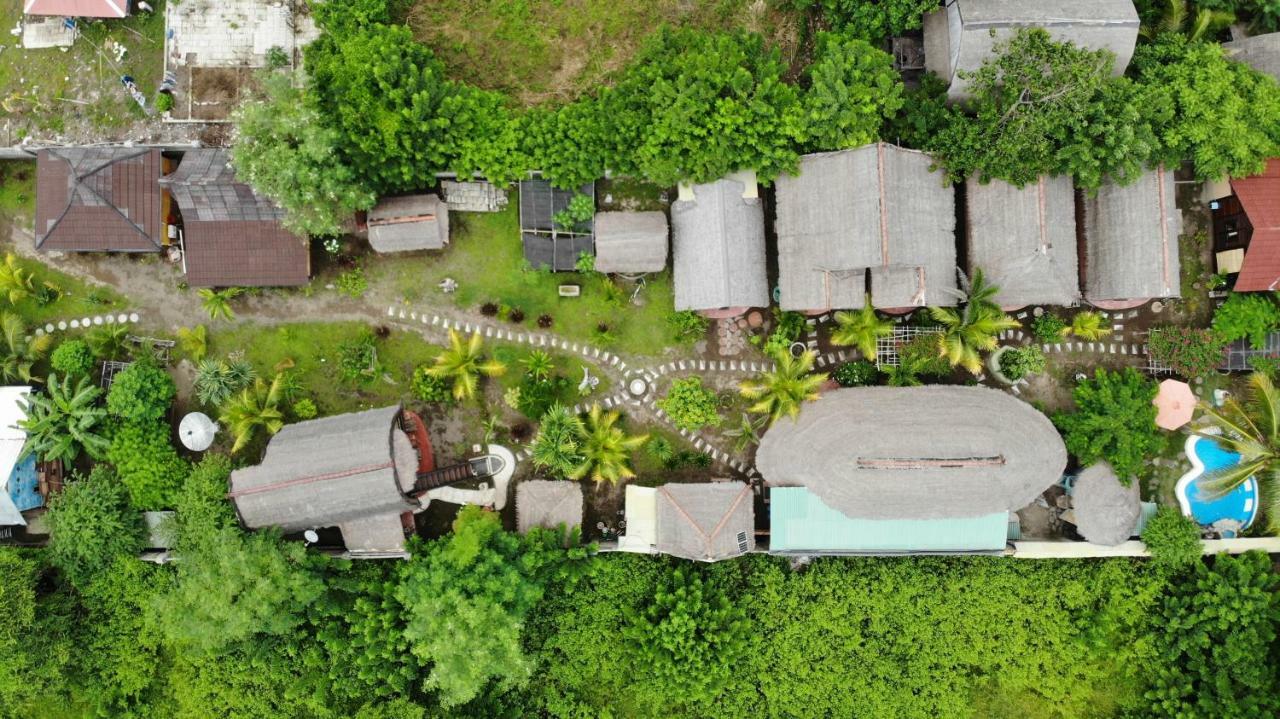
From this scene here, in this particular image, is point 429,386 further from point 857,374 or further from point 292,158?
point 857,374

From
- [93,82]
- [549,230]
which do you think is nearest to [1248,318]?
[549,230]

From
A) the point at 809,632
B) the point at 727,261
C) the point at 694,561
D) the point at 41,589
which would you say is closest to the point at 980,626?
the point at 809,632

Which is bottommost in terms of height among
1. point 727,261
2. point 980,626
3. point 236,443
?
point 980,626

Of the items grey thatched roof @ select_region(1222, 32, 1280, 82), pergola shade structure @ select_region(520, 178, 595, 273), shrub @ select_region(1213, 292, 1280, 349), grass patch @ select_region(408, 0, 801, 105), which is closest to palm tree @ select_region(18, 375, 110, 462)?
pergola shade structure @ select_region(520, 178, 595, 273)

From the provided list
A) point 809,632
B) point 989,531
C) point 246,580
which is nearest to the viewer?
point 246,580

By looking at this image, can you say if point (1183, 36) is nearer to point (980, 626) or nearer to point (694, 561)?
point (980, 626)

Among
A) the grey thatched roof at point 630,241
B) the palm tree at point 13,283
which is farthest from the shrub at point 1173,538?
the palm tree at point 13,283
